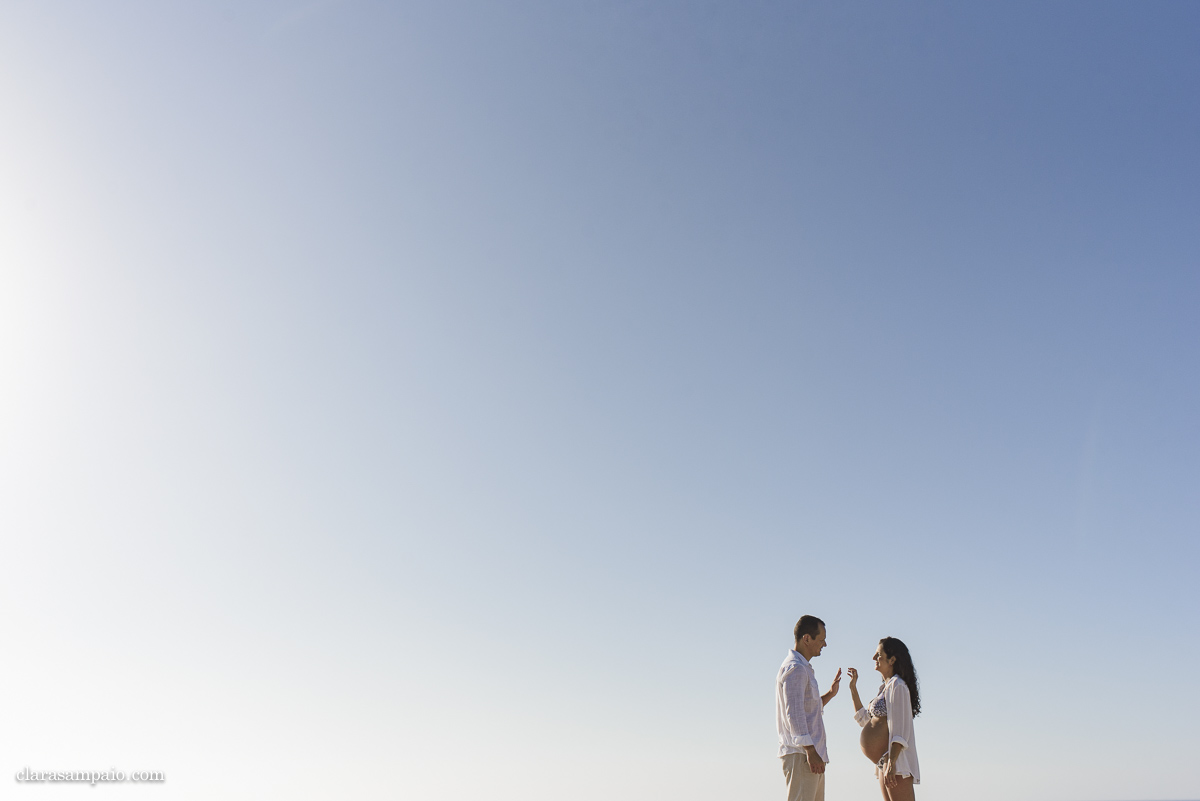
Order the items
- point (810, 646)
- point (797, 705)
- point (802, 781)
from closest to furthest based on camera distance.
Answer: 1. point (802, 781)
2. point (797, 705)
3. point (810, 646)

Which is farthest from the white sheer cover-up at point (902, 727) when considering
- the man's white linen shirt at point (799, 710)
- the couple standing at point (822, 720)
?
the man's white linen shirt at point (799, 710)

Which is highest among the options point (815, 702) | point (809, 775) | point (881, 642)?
point (881, 642)

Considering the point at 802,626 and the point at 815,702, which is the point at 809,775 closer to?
the point at 815,702

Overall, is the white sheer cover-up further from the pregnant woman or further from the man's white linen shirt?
the man's white linen shirt

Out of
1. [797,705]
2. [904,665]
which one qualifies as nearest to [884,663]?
[904,665]

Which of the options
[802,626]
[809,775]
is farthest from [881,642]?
[809,775]

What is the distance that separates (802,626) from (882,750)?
162cm

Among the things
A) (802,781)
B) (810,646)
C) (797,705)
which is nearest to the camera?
(802,781)

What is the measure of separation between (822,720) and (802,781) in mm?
717

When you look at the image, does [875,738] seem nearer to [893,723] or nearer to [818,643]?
[893,723]

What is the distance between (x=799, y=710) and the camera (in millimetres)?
10242

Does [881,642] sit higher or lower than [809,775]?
higher

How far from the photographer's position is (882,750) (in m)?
10.4

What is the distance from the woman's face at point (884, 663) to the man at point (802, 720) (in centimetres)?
66
